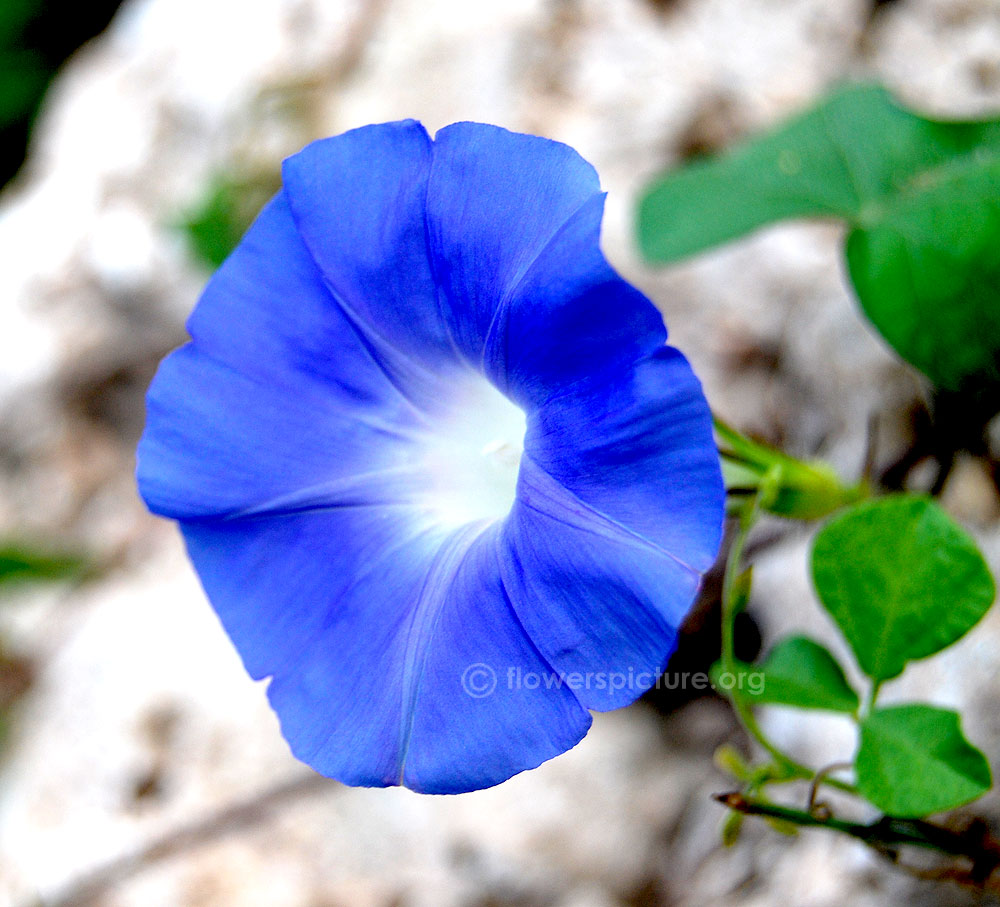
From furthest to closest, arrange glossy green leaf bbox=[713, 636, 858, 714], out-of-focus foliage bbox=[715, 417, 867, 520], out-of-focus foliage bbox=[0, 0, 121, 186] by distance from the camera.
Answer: out-of-focus foliage bbox=[0, 0, 121, 186] → out-of-focus foliage bbox=[715, 417, 867, 520] → glossy green leaf bbox=[713, 636, 858, 714]

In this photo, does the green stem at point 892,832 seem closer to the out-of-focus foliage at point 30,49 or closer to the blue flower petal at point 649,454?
the blue flower petal at point 649,454

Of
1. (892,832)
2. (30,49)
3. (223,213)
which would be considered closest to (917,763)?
(892,832)

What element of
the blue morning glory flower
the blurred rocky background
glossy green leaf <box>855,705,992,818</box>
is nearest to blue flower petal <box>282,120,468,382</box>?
the blue morning glory flower

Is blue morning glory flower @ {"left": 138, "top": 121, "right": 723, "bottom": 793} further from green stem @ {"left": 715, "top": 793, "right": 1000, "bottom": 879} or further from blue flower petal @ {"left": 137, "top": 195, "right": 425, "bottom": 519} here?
green stem @ {"left": 715, "top": 793, "right": 1000, "bottom": 879}

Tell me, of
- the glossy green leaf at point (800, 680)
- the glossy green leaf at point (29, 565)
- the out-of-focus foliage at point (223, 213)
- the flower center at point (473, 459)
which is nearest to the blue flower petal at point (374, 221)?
the flower center at point (473, 459)

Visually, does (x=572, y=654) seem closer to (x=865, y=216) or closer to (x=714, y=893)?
A: (x=714, y=893)

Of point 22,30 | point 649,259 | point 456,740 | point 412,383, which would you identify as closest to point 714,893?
point 456,740

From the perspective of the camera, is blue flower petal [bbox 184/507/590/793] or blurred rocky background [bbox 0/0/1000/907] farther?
blurred rocky background [bbox 0/0/1000/907]
